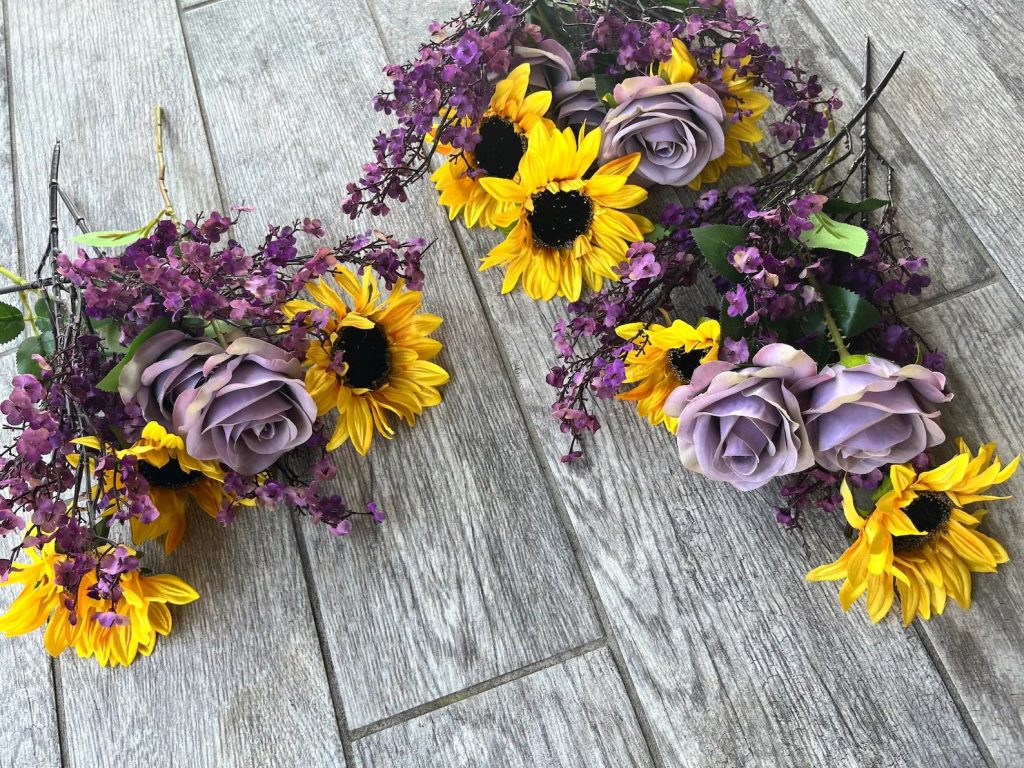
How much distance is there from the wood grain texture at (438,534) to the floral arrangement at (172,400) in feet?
0.14

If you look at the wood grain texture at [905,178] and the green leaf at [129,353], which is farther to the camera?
the wood grain texture at [905,178]

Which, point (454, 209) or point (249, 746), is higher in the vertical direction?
point (454, 209)

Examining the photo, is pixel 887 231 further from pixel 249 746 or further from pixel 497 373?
pixel 249 746

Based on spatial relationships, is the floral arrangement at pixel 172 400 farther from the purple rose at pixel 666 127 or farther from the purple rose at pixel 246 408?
the purple rose at pixel 666 127

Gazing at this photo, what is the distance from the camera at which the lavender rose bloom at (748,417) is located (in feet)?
2.20

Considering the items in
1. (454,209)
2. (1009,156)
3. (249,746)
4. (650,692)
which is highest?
(1009,156)

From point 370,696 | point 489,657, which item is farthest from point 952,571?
point 370,696

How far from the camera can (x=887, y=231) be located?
2.95 ft

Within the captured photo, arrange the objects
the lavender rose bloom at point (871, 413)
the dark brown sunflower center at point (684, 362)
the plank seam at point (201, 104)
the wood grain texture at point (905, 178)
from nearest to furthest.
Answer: the lavender rose bloom at point (871, 413), the dark brown sunflower center at point (684, 362), the wood grain texture at point (905, 178), the plank seam at point (201, 104)

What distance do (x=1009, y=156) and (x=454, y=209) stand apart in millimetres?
659

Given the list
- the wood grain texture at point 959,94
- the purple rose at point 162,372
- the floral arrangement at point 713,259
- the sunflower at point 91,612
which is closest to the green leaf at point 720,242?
the floral arrangement at point 713,259

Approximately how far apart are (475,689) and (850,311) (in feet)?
1.72

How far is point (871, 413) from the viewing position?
67cm

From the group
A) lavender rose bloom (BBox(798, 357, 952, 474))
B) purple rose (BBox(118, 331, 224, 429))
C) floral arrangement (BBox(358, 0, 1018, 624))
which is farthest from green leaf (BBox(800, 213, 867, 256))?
purple rose (BBox(118, 331, 224, 429))
